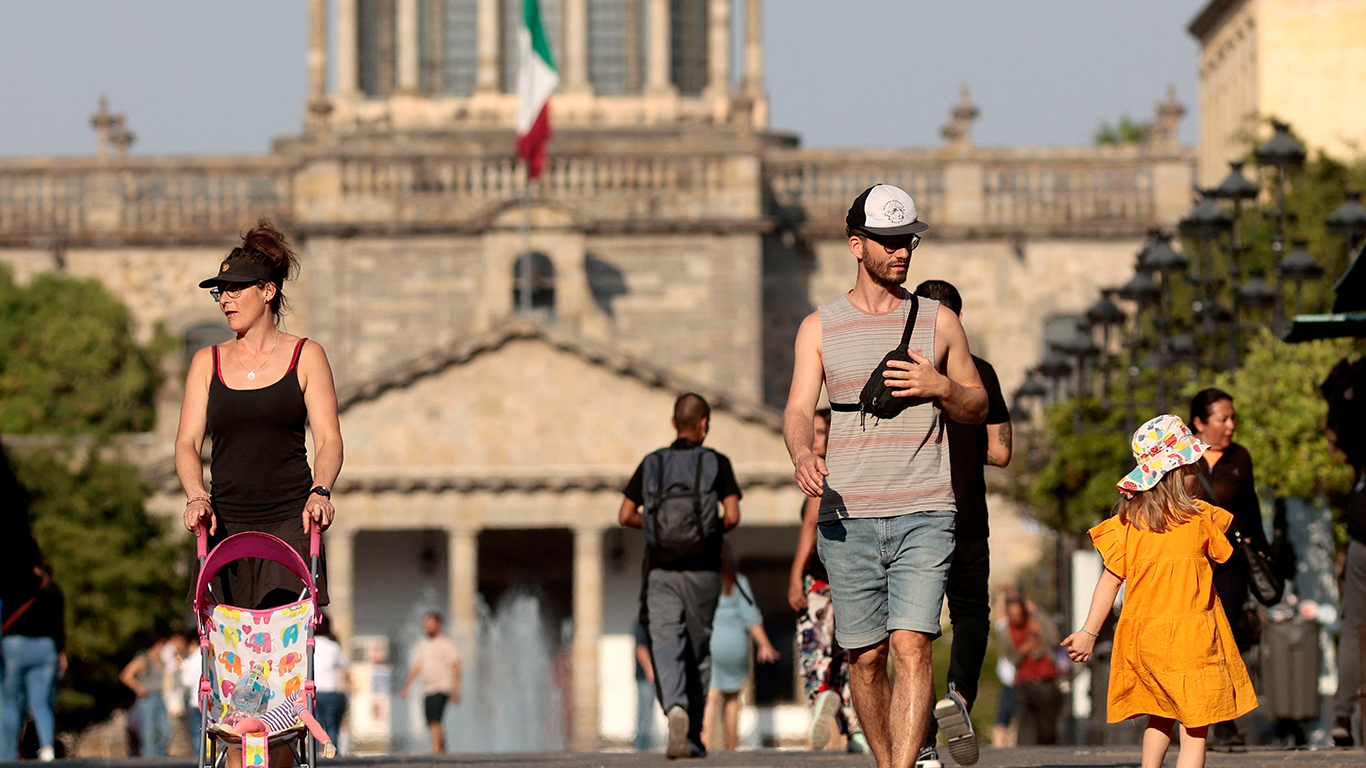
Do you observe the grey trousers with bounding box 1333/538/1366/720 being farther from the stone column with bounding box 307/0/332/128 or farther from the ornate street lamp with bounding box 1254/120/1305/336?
the stone column with bounding box 307/0/332/128

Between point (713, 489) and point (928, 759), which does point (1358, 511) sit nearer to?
point (713, 489)

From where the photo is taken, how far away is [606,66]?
52.4 meters

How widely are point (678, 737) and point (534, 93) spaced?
109ft

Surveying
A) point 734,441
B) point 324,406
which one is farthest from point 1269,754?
point 734,441

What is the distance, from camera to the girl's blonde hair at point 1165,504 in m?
9.59

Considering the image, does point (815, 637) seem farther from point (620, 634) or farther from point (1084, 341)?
point (620, 634)

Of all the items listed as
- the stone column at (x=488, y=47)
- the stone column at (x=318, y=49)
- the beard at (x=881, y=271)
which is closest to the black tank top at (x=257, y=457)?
the beard at (x=881, y=271)

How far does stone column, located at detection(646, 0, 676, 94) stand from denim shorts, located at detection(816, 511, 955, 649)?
1699 inches

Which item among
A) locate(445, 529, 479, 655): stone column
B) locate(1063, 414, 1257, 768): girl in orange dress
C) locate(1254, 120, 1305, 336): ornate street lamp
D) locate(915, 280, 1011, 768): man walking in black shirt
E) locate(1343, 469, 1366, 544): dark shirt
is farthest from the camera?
locate(445, 529, 479, 655): stone column

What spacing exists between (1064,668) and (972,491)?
17.8 m

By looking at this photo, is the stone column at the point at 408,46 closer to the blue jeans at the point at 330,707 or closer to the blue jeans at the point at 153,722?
the blue jeans at the point at 153,722

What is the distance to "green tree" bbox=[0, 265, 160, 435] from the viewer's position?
47375mm

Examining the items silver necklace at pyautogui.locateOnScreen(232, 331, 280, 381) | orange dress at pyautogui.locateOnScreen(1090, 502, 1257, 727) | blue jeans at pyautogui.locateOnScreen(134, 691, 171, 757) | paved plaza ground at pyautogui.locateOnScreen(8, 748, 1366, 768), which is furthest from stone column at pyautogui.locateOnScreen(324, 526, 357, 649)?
silver necklace at pyautogui.locateOnScreen(232, 331, 280, 381)

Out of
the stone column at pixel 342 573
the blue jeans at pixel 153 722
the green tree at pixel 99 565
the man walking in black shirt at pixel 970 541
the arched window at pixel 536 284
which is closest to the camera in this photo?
the man walking in black shirt at pixel 970 541
